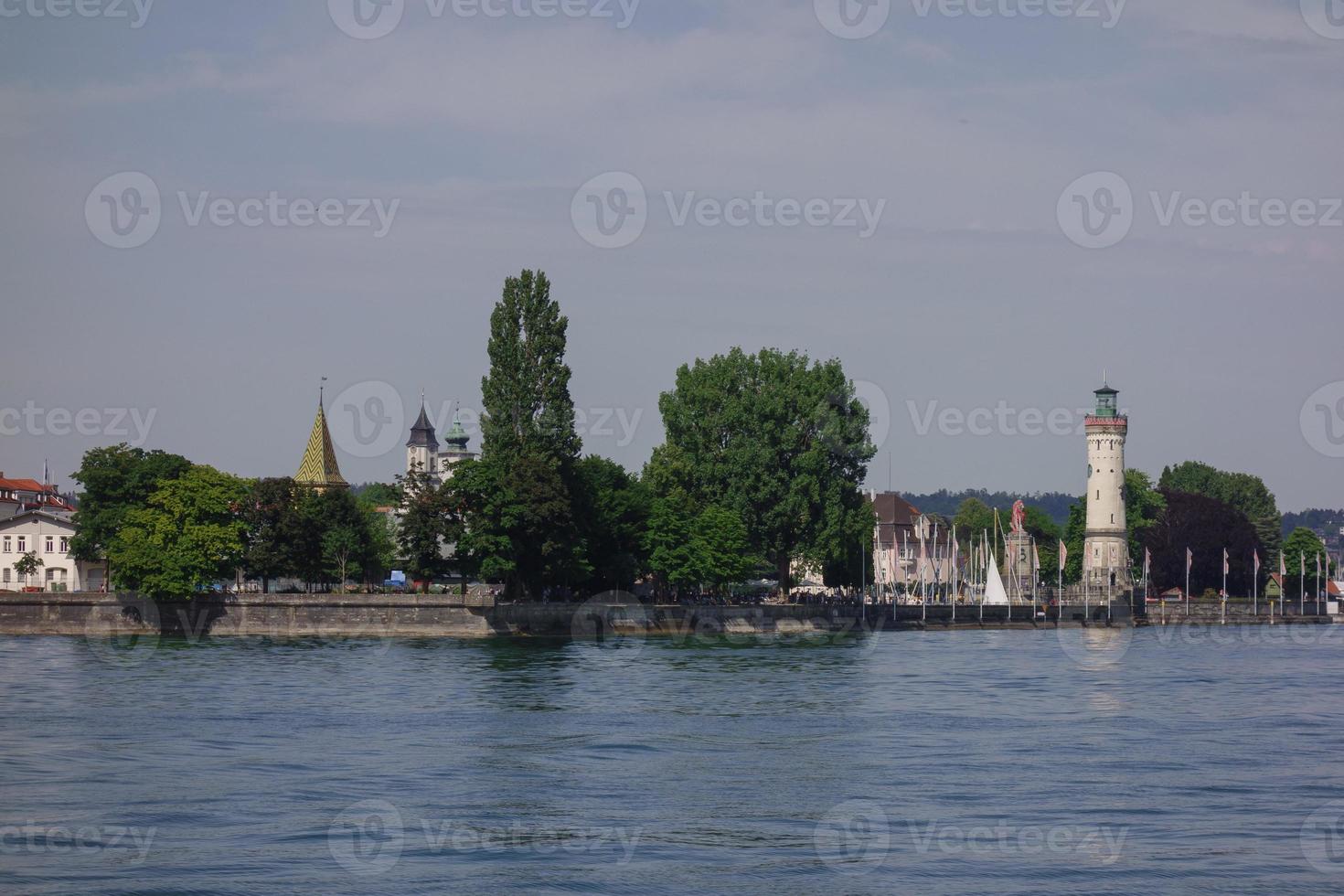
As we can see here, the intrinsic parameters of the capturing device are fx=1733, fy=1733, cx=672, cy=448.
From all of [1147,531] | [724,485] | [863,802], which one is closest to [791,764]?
[863,802]


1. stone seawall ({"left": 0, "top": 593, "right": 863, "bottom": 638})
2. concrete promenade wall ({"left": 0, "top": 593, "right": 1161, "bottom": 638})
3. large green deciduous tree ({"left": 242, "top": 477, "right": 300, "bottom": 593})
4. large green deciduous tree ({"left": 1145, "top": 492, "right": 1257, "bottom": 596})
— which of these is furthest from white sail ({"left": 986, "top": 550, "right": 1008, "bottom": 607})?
large green deciduous tree ({"left": 242, "top": 477, "right": 300, "bottom": 593})

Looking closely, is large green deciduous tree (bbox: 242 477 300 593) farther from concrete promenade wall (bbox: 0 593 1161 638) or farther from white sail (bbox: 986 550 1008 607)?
white sail (bbox: 986 550 1008 607)

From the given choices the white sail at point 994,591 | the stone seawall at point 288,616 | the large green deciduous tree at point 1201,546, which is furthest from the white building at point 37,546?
the large green deciduous tree at point 1201,546

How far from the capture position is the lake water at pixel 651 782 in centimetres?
2900

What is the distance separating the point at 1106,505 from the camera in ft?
448

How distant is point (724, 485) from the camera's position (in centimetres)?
10925

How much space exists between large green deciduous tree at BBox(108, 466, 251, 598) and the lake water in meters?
18.8

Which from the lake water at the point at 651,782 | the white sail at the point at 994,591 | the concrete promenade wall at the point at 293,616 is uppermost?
the white sail at the point at 994,591

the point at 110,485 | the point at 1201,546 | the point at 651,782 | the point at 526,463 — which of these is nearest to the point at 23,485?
the point at 110,485

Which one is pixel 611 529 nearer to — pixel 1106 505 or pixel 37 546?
pixel 37 546

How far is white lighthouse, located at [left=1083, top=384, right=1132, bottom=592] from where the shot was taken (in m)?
A: 136

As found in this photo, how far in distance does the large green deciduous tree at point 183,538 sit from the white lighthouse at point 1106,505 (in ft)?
233

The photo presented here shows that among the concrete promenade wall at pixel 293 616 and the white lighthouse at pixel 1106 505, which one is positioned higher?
the white lighthouse at pixel 1106 505

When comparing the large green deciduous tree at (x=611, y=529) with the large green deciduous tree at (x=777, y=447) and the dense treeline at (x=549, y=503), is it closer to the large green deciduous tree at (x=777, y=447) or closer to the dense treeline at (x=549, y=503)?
the dense treeline at (x=549, y=503)
